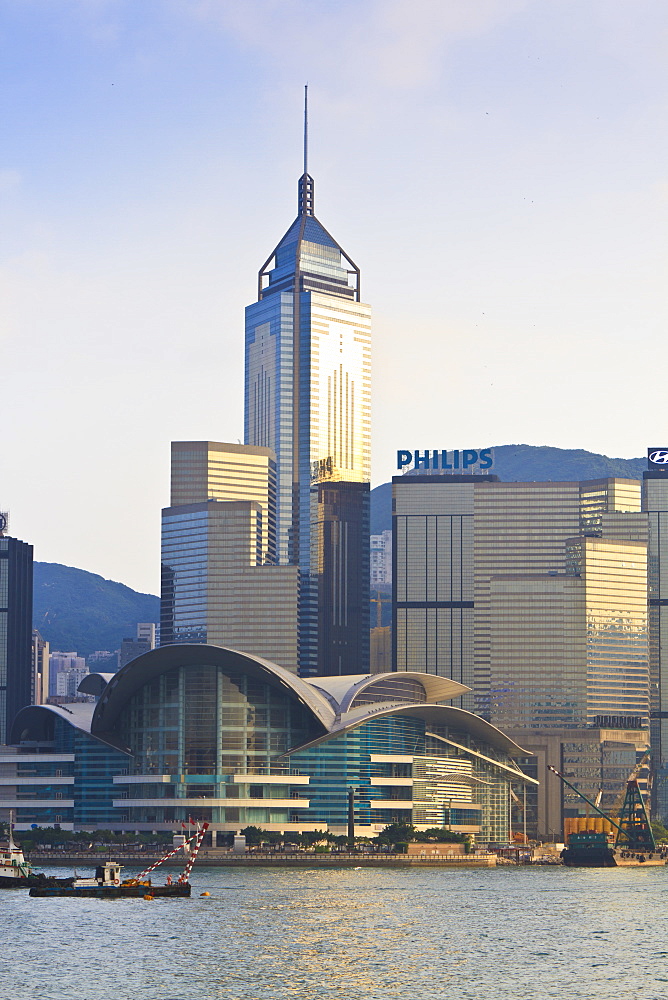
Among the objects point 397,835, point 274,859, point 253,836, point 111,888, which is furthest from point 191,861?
point 397,835

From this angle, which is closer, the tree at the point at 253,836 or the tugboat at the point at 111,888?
the tugboat at the point at 111,888

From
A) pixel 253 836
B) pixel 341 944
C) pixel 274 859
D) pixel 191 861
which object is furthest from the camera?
pixel 253 836

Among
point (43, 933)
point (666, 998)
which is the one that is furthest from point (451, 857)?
point (666, 998)

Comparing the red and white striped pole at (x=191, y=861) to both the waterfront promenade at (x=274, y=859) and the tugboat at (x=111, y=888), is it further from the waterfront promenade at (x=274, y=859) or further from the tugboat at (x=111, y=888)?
the waterfront promenade at (x=274, y=859)

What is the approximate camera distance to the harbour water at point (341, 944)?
3268 inches

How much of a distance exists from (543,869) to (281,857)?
30970 mm

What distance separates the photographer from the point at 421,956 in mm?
94125

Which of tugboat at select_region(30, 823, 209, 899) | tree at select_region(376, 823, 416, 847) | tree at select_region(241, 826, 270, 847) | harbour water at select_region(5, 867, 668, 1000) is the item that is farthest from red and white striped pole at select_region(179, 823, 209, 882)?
tree at select_region(376, 823, 416, 847)

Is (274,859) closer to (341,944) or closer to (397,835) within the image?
(397,835)

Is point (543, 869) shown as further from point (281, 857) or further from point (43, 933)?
point (43, 933)

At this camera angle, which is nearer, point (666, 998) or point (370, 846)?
point (666, 998)

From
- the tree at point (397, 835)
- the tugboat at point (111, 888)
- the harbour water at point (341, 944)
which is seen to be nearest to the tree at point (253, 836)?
the tree at point (397, 835)

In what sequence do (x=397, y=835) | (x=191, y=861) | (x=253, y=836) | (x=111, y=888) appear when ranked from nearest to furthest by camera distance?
(x=191, y=861) → (x=111, y=888) → (x=253, y=836) → (x=397, y=835)

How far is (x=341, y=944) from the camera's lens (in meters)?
97.6
